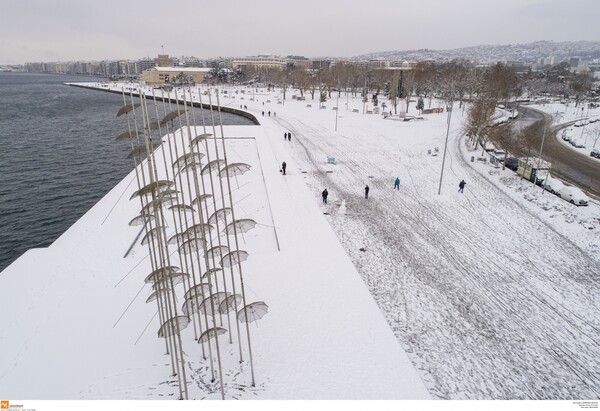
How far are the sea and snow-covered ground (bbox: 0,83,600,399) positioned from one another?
4.30 metres

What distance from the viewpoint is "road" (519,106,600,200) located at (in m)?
30.3

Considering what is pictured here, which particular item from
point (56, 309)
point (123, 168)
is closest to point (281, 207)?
point (56, 309)

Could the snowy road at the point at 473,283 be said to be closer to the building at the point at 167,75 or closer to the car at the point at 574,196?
the car at the point at 574,196

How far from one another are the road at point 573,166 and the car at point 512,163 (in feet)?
8.95

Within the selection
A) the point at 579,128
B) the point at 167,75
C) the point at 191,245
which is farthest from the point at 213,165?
the point at 579,128

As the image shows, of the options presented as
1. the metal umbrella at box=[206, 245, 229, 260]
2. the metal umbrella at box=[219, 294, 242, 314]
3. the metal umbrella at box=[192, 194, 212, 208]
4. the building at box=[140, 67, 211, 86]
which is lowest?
the metal umbrella at box=[219, 294, 242, 314]

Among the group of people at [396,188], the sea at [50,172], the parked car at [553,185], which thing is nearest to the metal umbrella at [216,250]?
the group of people at [396,188]

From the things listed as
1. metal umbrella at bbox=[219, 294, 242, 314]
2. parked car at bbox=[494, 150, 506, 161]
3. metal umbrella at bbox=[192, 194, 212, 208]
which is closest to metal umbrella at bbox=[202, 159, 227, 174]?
metal umbrella at bbox=[192, 194, 212, 208]

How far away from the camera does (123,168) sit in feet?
126

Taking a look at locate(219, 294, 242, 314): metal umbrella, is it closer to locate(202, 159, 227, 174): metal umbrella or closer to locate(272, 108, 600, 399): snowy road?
locate(202, 159, 227, 174): metal umbrella

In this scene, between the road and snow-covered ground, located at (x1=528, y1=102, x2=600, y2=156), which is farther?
snow-covered ground, located at (x1=528, y1=102, x2=600, y2=156)

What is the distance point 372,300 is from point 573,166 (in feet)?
105

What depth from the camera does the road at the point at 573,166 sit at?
30259 millimetres

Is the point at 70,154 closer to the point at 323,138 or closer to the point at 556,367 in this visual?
the point at 323,138
